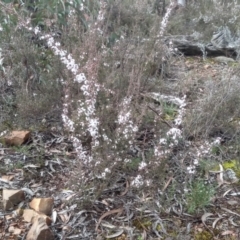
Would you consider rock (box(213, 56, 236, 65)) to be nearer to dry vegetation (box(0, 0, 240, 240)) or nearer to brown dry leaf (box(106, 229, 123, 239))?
dry vegetation (box(0, 0, 240, 240))

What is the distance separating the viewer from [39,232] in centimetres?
225

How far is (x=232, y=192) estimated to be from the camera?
2822 mm

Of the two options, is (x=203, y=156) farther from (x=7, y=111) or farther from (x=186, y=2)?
(x=186, y=2)

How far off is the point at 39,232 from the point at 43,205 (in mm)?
272

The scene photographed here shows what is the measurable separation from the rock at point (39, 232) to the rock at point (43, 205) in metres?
0.16

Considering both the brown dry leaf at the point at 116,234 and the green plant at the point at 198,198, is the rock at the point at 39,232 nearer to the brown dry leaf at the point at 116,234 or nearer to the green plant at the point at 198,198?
the brown dry leaf at the point at 116,234

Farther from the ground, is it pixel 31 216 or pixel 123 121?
pixel 123 121

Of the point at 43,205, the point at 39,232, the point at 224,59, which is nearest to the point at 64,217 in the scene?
the point at 43,205

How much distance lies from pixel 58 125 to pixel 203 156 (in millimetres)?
1176

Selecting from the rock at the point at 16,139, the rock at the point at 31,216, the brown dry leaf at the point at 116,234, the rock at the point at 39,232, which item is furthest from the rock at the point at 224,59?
the rock at the point at 39,232

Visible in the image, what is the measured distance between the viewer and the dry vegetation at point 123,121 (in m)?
2.55

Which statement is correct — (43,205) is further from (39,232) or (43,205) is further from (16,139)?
(16,139)

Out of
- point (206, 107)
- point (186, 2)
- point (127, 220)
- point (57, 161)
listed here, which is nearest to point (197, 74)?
point (206, 107)

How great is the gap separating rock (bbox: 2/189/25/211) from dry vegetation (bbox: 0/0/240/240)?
0.29 m
